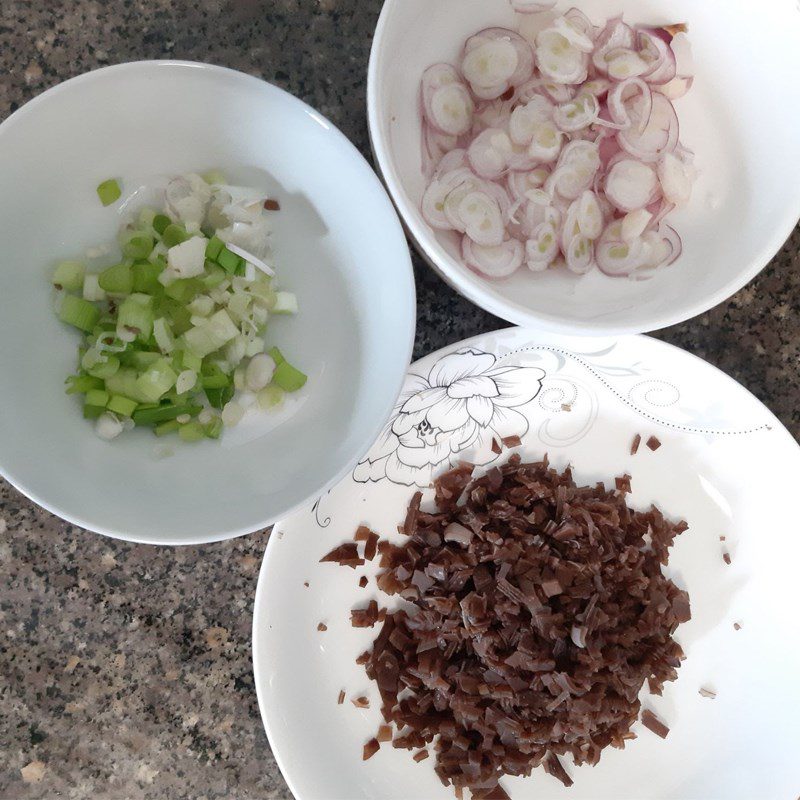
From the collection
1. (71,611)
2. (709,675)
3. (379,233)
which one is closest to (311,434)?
(379,233)

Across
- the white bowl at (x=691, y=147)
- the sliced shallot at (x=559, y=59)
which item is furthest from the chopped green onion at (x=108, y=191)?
the sliced shallot at (x=559, y=59)

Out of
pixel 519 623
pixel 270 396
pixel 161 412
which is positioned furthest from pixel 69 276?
pixel 519 623

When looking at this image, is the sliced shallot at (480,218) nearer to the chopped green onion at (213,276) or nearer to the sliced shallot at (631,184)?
the sliced shallot at (631,184)

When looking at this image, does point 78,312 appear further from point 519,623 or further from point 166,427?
point 519,623

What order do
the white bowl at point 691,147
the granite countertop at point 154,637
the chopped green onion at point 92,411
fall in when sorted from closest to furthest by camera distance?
1. the white bowl at point 691,147
2. the chopped green onion at point 92,411
3. the granite countertop at point 154,637

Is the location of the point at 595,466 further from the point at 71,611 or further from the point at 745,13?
the point at 71,611

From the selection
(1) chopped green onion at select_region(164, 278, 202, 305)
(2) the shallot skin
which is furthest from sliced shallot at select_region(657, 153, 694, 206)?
(1) chopped green onion at select_region(164, 278, 202, 305)
